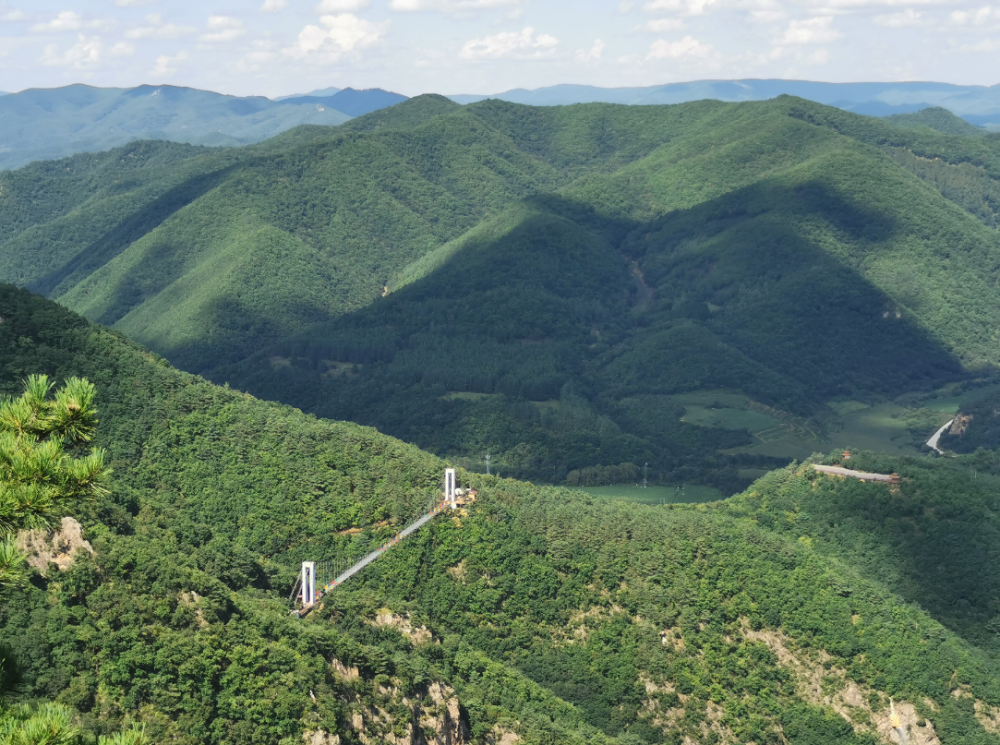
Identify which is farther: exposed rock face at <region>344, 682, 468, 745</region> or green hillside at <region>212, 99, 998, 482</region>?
green hillside at <region>212, 99, 998, 482</region>

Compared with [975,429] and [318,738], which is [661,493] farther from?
[318,738]

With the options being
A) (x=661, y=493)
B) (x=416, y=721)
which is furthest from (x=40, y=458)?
(x=661, y=493)

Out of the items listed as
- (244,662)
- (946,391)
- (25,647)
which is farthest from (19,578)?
(946,391)

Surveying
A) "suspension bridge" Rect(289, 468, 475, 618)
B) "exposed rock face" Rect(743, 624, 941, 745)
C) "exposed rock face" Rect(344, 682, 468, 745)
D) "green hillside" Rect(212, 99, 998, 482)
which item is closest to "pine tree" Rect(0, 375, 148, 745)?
"exposed rock face" Rect(344, 682, 468, 745)

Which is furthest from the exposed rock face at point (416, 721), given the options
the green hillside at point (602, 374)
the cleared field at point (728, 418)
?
the cleared field at point (728, 418)

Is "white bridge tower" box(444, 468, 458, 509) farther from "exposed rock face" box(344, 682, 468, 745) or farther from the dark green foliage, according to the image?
the dark green foliage

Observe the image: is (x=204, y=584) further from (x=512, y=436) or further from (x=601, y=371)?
(x=601, y=371)
